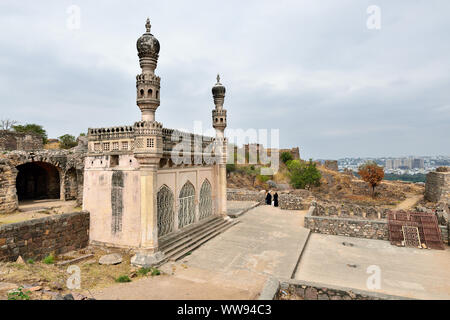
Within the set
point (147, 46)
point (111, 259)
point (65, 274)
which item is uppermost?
point (147, 46)

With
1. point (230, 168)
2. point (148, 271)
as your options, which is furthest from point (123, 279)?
point (230, 168)

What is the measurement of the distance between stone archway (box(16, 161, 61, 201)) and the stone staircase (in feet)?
48.9

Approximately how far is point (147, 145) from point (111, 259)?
4.85 m

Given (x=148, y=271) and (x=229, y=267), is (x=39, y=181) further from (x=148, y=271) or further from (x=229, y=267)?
(x=229, y=267)

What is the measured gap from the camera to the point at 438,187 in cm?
2622

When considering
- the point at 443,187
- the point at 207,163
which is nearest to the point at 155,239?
the point at 207,163

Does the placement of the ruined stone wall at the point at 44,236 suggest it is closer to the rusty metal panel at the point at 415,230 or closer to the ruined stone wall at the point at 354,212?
the ruined stone wall at the point at 354,212

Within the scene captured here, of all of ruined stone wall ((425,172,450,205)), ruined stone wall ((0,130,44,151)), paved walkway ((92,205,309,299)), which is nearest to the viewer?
paved walkway ((92,205,309,299))

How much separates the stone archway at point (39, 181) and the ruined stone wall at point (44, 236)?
12.5 metres

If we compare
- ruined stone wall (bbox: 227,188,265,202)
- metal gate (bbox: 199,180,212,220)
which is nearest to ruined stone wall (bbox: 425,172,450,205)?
ruined stone wall (bbox: 227,188,265,202)

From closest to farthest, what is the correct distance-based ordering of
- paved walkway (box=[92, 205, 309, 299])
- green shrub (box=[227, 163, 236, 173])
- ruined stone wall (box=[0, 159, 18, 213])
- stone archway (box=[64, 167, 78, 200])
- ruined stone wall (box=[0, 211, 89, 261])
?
1. paved walkway (box=[92, 205, 309, 299])
2. ruined stone wall (box=[0, 211, 89, 261])
3. ruined stone wall (box=[0, 159, 18, 213])
4. stone archway (box=[64, 167, 78, 200])
5. green shrub (box=[227, 163, 236, 173])

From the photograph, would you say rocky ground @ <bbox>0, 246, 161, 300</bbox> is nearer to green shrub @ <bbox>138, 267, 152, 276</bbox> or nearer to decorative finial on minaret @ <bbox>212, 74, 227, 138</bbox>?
green shrub @ <bbox>138, 267, 152, 276</bbox>

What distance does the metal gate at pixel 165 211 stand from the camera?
1166 centimetres

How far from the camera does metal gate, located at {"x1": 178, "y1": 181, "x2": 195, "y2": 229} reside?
13.3 meters
